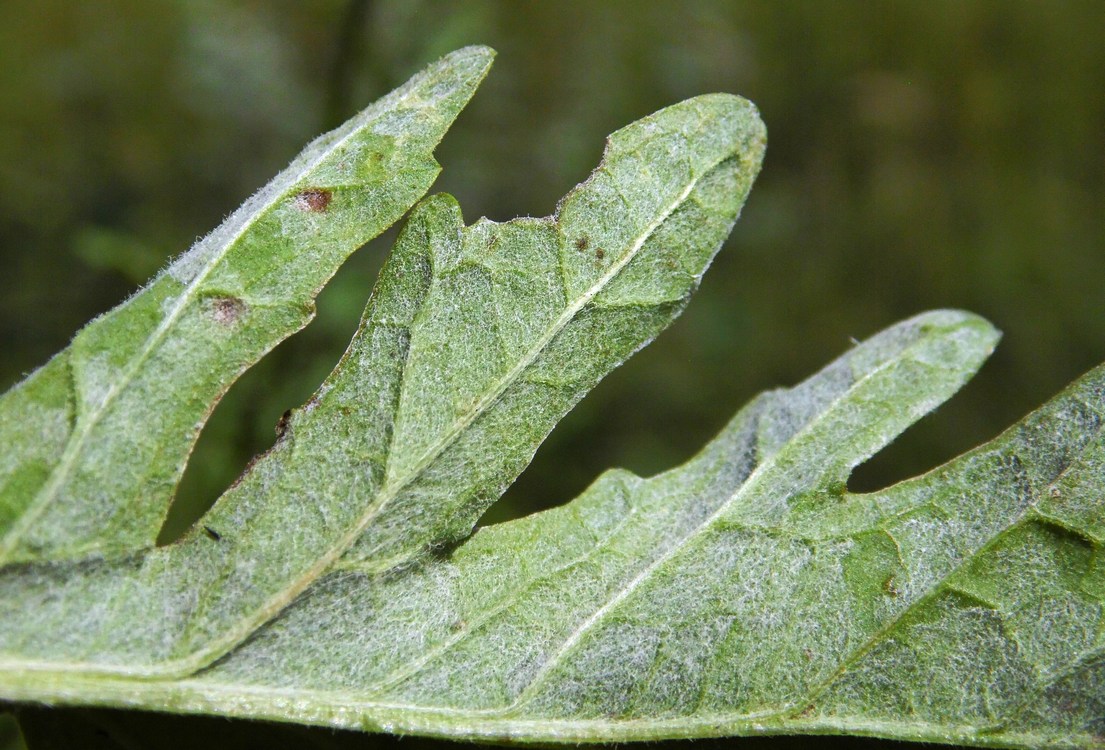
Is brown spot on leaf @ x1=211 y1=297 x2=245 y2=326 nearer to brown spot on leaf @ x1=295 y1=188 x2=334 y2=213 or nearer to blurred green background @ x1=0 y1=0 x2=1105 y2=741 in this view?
brown spot on leaf @ x1=295 y1=188 x2=334 y2=213

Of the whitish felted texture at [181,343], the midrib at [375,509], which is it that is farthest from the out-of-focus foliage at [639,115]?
the midrib at [375,509]

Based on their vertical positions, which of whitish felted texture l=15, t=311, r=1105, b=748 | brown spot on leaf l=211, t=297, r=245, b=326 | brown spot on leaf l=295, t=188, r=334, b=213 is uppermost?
brown spot on leaf l=295, t=188, r=334, b=213

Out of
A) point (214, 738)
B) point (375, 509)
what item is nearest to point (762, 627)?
point (375, 509)

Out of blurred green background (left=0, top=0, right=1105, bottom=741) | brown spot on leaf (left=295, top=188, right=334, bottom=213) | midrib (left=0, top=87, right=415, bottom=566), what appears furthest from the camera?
blurred green background (left=0, top=0, right=1105, bottom=741)

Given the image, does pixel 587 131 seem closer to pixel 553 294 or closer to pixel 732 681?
pixel 553 294

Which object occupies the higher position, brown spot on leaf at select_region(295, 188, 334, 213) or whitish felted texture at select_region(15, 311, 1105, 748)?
brown spot on leaf at select_region(295, 188, 334, 213)

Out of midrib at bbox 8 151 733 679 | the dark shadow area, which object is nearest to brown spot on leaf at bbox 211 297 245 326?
midrib at bbox 8 151 733 679

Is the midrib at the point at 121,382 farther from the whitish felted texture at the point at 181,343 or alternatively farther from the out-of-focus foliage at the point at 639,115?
the out-of-focus foliage at the point at 639,115
